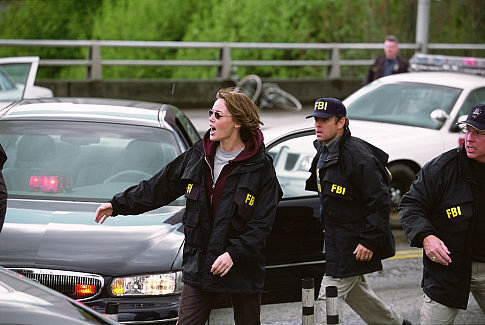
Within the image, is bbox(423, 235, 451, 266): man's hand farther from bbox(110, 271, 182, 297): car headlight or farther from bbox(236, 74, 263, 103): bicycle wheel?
bbox(236, 74, 263, 103): bicycle wheel

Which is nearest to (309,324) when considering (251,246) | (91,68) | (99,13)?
(251,246)

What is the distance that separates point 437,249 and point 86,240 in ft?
6.86

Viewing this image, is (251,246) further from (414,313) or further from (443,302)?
(414,313)

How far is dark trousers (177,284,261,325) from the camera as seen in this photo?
5.13m

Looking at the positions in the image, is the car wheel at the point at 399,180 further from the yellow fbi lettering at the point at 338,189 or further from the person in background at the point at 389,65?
the person in background at the point at 389,65

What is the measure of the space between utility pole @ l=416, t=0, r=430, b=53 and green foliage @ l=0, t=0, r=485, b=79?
419 cm

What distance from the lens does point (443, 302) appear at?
5434 millimetres

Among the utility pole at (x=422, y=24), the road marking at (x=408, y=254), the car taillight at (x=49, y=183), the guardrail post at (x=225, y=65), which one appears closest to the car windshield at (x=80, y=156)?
the car taillight at (x=49, y=183)

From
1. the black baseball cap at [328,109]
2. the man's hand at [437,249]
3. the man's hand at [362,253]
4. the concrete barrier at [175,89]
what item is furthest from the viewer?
the concrete barrier at [175,89]

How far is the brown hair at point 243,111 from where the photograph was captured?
5191 millimetres

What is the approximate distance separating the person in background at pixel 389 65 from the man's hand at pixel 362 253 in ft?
30.9

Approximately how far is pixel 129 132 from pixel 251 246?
7.57ft

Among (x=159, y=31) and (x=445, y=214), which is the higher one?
(x=159, y=31)

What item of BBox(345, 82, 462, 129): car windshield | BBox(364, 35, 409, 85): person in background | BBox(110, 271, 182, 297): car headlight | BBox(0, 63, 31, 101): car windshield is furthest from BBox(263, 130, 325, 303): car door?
BBox(364, 35, 409, 85): person in background
